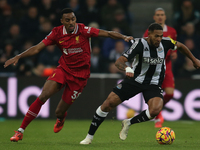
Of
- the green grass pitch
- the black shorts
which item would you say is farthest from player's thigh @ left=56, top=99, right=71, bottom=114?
the black shorts

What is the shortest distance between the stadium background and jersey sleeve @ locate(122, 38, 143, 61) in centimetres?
460

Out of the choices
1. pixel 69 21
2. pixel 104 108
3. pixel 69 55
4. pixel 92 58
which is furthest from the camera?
pixel 92 58

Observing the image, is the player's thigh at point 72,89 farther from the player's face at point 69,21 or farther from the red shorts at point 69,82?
the player's face at point 69,21

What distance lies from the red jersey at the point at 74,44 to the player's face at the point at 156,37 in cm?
101

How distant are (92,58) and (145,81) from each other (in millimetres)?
5464

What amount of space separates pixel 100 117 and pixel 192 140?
175cm

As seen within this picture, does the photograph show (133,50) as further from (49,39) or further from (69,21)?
(49,39)

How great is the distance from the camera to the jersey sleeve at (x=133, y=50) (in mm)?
6285

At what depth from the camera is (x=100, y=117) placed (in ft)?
21.4

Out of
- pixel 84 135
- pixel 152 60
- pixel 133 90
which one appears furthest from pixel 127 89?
pixel 84 135

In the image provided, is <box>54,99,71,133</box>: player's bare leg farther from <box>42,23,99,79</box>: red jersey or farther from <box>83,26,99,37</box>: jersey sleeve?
<box>83,26,99,37</box>: jersey sleeve

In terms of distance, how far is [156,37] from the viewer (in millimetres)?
6375

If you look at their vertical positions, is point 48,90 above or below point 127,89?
below

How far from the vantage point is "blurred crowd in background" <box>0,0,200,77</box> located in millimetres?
11812
